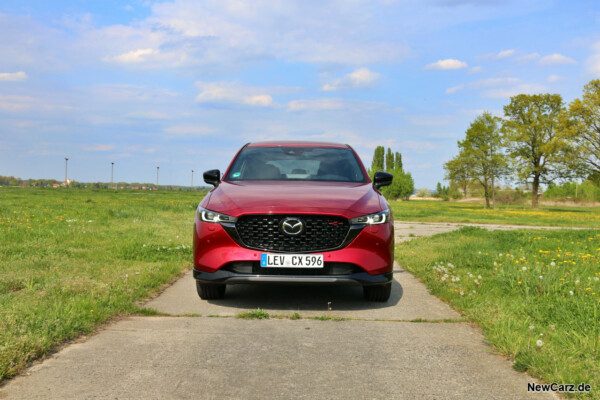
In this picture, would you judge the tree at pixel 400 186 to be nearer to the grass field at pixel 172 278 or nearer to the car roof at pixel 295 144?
the grass field at pixel 172 278

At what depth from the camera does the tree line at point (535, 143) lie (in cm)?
3781

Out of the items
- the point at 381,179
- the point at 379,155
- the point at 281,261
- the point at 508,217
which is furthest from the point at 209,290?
the point at 379,155

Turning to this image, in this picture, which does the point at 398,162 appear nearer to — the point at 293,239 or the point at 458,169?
the point at 458,169

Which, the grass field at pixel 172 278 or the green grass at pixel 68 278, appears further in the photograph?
the green grass at pixel 68 278

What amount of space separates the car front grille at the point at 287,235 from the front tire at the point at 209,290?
29.5 inches

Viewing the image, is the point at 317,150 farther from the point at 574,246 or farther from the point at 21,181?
the point at 21,181

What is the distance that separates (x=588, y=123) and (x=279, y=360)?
41.4 metres

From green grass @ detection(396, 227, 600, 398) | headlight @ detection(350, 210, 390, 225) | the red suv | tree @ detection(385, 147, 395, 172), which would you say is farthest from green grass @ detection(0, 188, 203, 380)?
tree @ detection(385, 147, 395, 172)

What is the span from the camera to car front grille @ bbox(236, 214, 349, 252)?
15.3ft

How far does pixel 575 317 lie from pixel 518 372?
1454mm

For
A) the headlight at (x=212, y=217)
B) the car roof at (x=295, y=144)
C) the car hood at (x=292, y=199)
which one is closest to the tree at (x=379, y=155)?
the car roof at (x=295, y=144)

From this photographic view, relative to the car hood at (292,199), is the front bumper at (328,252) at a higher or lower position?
lower

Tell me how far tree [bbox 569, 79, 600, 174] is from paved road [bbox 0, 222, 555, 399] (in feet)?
128

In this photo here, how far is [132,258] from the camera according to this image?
7844 millimetres
